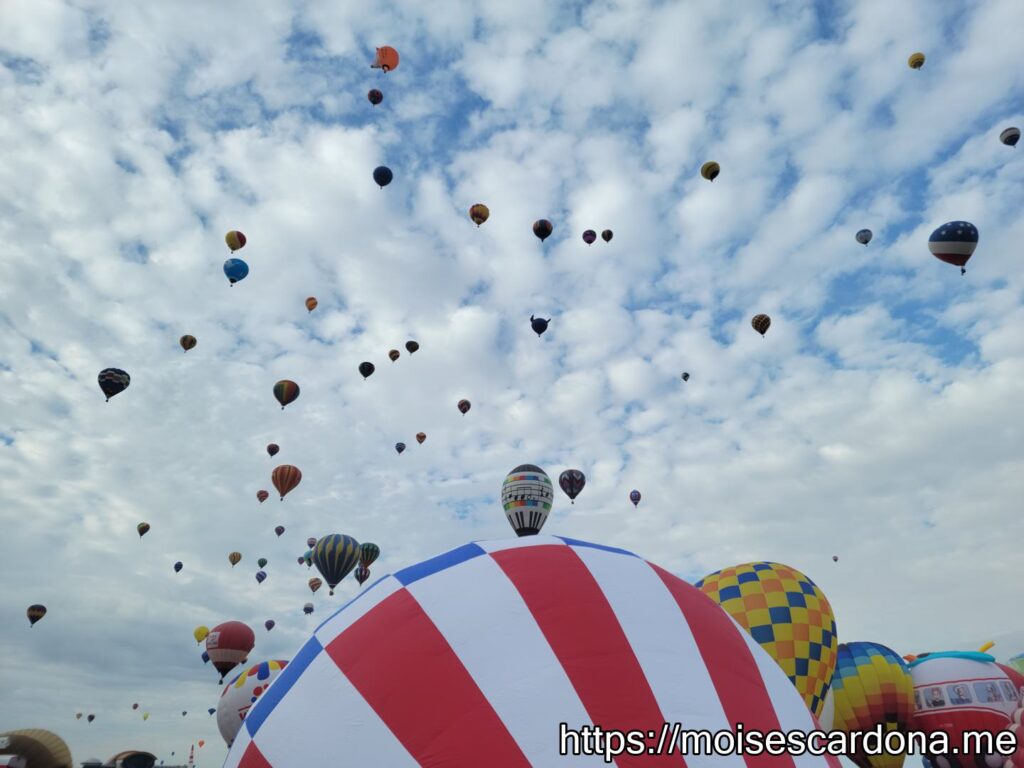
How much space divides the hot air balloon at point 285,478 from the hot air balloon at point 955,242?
88.3 ft

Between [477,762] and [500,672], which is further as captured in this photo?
[500,672]

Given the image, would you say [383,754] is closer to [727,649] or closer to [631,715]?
[631,715]

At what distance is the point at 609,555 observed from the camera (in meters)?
4.42

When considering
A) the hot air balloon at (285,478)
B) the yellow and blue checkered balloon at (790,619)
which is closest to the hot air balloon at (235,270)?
the hot air balloon at (285,478)

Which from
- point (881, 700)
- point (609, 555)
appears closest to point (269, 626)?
point (881, 700)

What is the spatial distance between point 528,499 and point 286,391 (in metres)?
18.5

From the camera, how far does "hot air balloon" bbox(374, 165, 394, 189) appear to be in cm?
2963

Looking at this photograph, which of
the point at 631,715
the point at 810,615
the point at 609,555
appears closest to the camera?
the point at 631,715

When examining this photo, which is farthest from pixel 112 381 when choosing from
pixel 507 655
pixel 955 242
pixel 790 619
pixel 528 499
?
pixel 955 242

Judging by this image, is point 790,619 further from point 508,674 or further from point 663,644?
point 508,674

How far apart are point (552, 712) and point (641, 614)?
830 mm

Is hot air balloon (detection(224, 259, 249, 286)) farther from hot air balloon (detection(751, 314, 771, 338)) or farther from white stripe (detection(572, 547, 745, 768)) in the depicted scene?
white stripe (detection(572, 547, 745, 768))

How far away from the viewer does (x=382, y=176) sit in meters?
29.6

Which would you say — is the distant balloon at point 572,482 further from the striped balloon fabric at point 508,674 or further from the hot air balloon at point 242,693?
the striped balloon fabric at point 508,674
